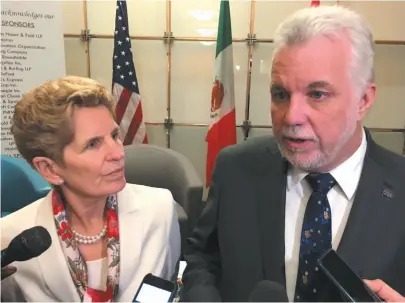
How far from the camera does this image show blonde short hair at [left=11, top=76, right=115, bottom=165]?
103 cm

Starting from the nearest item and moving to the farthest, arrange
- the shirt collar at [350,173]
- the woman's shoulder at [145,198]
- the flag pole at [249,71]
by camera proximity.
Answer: the shirt collar at [350,173] < the woman's shoulder at [145,198] < the flag pole at [249,71]

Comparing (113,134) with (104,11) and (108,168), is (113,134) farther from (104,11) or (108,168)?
(104,11)

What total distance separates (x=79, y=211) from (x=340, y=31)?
840mm

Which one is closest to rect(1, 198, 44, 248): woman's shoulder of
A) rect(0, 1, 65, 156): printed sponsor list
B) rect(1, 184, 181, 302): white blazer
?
rect(1, 184, 181, 302): white blazer

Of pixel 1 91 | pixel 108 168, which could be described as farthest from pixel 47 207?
pixel 1 91

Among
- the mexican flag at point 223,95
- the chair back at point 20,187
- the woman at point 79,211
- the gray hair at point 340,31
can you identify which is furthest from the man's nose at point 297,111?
the mexican flag at point 223,95

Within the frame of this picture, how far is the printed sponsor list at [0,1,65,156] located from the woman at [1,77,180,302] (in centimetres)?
148

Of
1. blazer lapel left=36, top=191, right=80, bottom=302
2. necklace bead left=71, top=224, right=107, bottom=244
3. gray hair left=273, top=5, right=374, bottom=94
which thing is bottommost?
blazer lapel left=36, top=191, right=80, bottom=302

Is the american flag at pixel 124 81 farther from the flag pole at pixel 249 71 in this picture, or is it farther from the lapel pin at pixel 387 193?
the lapel pin at pixel 387 193

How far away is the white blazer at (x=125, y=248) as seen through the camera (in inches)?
40.6

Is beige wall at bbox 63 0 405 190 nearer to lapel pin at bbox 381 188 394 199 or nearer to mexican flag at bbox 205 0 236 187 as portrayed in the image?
mexican flag at bbox 205 0 236 187

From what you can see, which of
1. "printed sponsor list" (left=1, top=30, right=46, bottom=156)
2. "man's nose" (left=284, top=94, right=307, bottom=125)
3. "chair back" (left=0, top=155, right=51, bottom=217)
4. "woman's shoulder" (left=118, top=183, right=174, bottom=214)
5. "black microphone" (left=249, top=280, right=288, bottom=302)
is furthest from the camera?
"printed sponsor list" (left=1, top=30, right=46, bottom=156)

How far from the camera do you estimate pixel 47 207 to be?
1.13 m

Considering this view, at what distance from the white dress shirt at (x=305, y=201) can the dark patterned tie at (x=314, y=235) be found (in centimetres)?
2
